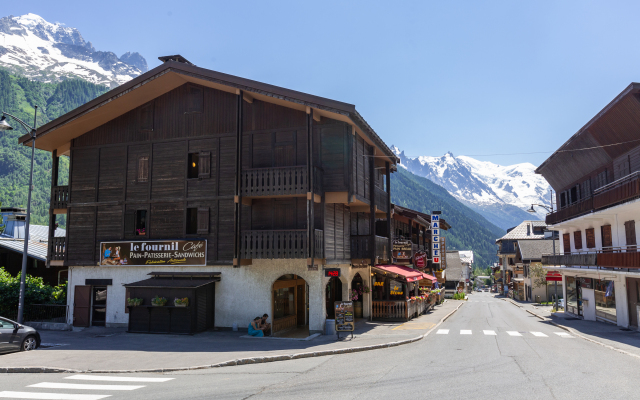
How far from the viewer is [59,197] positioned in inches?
1083

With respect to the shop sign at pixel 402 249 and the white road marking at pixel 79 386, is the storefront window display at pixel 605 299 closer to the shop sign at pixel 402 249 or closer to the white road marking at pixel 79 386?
the shop sign at pixel 402 249

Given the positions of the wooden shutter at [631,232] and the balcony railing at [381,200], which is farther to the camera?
the balcony railing at [381,200]

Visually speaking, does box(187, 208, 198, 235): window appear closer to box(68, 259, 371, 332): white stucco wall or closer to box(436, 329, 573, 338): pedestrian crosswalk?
box(68, 259, 371, 332): white stucco wall

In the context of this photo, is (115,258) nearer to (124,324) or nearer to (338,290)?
(124,324)

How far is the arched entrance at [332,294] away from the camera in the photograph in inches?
1165

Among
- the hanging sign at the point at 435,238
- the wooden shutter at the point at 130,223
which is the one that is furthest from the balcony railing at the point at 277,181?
the hanging sign at the point at 435,238

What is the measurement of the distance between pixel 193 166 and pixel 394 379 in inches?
651

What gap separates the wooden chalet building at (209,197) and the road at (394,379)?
289 inches

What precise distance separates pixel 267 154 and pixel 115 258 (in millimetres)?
9767

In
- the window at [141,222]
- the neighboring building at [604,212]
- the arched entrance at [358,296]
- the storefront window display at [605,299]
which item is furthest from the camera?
the arched entrance at [358,296]

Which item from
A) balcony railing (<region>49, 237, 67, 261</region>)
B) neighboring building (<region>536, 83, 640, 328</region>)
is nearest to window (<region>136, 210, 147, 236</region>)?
balcony railing (<region>49, 237, 67, 261</region>)

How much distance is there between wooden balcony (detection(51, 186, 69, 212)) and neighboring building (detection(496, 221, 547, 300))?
6481 cm

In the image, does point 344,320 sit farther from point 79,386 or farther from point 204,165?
point 79,386

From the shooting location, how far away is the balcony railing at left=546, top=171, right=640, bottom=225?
81.3 ft
